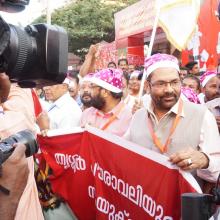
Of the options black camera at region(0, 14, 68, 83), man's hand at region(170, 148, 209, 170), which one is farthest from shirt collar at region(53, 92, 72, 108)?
black camera at region(0, 14, 68, 83)

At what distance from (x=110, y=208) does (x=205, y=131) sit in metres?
0.84

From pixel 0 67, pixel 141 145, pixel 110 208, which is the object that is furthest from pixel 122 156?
pixel 0 67

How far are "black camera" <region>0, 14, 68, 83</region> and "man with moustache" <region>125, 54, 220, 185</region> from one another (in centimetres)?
109

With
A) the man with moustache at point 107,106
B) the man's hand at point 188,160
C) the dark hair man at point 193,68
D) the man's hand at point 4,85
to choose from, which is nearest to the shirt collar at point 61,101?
the man with moustache at point 107,106

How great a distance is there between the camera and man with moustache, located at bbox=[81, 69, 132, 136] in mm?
3855

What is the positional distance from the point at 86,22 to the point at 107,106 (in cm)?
2357

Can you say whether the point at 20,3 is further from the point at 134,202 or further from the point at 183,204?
the point at 134,202

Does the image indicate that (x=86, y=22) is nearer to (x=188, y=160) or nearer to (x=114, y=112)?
(x=114, y=112)

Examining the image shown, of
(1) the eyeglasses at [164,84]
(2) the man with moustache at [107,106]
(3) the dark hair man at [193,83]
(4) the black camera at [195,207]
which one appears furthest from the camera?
(3) the dark hair man at [193,83]

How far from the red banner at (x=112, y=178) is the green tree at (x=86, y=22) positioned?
76.1 feet

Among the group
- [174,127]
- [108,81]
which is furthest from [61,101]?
[174,127]

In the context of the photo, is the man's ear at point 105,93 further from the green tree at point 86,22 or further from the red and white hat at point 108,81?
the green tree at point 86,22

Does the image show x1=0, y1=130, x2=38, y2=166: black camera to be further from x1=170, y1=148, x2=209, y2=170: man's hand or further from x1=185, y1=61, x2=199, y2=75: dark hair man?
x1=185, y1=61, x2=199, y2=75: dark hair man

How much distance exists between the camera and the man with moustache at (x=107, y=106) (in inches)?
152
